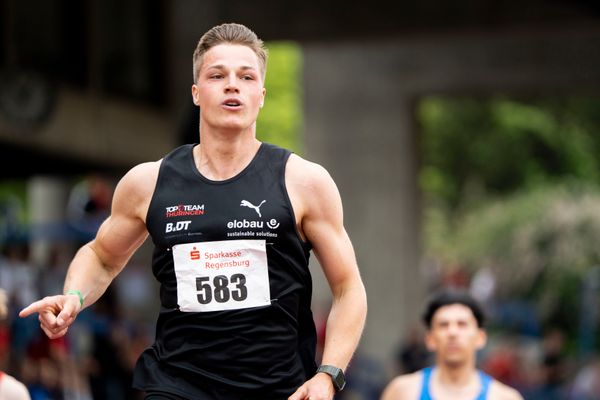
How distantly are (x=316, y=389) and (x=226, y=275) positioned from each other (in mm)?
582

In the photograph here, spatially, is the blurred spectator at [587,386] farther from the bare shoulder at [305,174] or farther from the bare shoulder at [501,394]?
the bare shoulder at [305,174]

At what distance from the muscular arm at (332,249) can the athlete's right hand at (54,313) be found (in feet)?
3.25

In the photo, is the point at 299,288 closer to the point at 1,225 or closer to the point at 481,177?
the point at 1,225

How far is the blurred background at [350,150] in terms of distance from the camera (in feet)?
54.5

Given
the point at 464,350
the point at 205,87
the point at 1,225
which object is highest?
the point at 1,225

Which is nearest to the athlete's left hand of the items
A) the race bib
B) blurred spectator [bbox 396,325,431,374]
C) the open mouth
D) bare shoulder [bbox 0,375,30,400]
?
the race bib

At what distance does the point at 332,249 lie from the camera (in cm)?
562

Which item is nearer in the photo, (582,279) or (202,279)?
(202,279)

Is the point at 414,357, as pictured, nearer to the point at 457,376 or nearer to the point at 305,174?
the point at 457,376

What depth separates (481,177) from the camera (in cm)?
4500

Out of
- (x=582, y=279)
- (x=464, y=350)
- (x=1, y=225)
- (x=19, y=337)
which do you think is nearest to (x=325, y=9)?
(x=1, y=225)

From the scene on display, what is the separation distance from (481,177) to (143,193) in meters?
39.8

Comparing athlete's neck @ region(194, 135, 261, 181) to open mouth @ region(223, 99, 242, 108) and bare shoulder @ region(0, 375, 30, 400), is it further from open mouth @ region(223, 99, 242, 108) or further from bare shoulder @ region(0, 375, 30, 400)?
bare shoulder @ region(0, 375, 30, 400)

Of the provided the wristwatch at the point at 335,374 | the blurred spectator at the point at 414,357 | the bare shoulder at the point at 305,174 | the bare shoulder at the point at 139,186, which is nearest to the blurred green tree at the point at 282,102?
the blurred spectator at the point at 414,357
